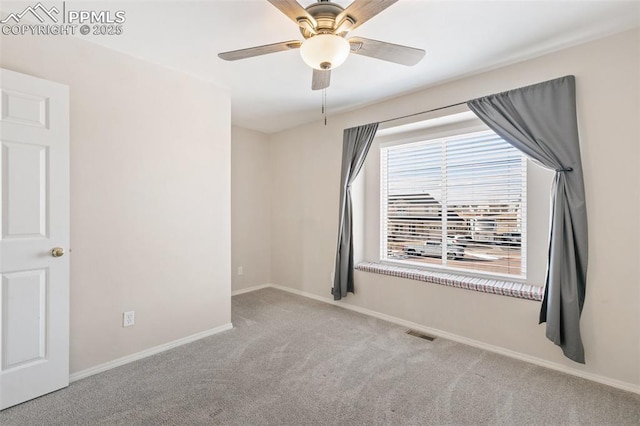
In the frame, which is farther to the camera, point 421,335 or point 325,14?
point 421,335

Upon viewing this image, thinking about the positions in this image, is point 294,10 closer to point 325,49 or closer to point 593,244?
point 325,49

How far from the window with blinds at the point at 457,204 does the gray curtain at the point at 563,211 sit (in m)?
0.45

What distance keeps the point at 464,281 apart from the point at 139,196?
3.03 meters

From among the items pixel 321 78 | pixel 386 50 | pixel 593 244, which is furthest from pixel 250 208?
pixel 593 244

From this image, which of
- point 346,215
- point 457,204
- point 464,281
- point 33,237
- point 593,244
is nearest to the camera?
point 33,237

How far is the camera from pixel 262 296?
14.0ft

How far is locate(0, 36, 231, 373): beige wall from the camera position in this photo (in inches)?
86.3

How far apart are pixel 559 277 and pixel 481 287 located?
0.62m

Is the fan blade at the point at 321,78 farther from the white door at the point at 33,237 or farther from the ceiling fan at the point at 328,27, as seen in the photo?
the white door at the point at 33,237

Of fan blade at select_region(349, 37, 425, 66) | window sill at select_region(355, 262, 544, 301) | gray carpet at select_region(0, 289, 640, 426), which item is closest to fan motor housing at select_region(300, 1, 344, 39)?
fan blade at select_region(349, 37, 425, 66)

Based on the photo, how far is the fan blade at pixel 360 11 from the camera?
1405 millimetres

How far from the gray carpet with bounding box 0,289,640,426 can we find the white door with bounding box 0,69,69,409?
23 cm

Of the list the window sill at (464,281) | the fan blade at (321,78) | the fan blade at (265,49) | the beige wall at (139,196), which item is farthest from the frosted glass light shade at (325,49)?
the window sill at (464,281)

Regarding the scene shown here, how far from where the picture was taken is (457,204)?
10.4 ft
